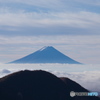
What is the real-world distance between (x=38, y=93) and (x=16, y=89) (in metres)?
8.44

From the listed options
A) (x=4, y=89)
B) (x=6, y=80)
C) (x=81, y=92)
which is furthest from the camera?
(x=81, y=92)

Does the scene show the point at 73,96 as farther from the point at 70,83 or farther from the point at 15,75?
the point at 15,75

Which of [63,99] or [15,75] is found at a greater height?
[15,75]

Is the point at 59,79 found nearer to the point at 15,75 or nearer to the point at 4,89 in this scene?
the point at 15,75

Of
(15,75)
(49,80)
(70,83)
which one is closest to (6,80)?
(15,75)

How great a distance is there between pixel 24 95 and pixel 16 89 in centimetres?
371

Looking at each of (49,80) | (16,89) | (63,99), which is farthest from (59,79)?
(16,89)

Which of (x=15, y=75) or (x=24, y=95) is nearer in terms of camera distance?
(x=24, y=95)

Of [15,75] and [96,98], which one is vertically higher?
[15,75]

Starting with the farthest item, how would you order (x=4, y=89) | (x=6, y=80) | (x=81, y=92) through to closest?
(x=81, y=92), (x=6, y=80), (x=4, y=89)

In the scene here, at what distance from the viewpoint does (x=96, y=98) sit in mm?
136875

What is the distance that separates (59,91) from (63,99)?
4707mm

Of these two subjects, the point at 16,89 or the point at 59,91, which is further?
the point at 59,91

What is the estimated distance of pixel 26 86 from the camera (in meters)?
131
